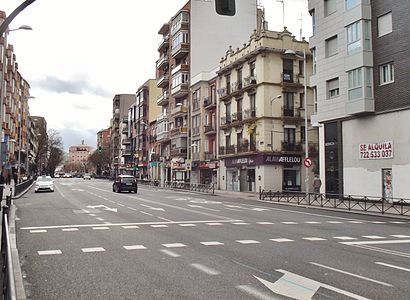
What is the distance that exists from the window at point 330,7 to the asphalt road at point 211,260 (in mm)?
20710

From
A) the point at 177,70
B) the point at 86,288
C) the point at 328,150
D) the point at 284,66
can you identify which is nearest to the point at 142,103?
the point at 177,70

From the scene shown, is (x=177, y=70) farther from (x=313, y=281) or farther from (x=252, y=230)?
(x=313, y=281)

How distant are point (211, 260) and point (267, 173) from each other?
3537 cm

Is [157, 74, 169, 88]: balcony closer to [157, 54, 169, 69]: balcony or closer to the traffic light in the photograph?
[157, 54, 169, 69]: balcony

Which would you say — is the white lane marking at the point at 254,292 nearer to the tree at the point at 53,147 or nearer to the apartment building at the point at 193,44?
the apartment building at the point at 193,44

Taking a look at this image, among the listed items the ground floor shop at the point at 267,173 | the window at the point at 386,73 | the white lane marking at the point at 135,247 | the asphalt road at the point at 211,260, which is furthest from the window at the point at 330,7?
the white lane marking at the point at 135,247

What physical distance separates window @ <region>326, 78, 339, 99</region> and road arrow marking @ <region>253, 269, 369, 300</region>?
26258mm

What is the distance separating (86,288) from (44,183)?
118ft

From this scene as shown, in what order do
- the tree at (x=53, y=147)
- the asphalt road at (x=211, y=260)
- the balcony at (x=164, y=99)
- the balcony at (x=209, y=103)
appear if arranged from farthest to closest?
the tree at (x=53, y=147)
the balcony at (x=164, y=99)
the balcony at (x=209, y=103)
the asphalt road at (x=211, y=260)

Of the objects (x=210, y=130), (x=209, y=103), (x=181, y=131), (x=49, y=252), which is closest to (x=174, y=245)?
(x=49, y=252)

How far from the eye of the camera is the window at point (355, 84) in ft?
96.3

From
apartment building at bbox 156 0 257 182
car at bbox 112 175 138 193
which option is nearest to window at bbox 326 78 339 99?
car at bbox 112 175 138 193

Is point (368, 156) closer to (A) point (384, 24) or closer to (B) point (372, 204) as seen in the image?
(B) point (372, 204)

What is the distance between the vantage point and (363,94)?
95.0 ft
